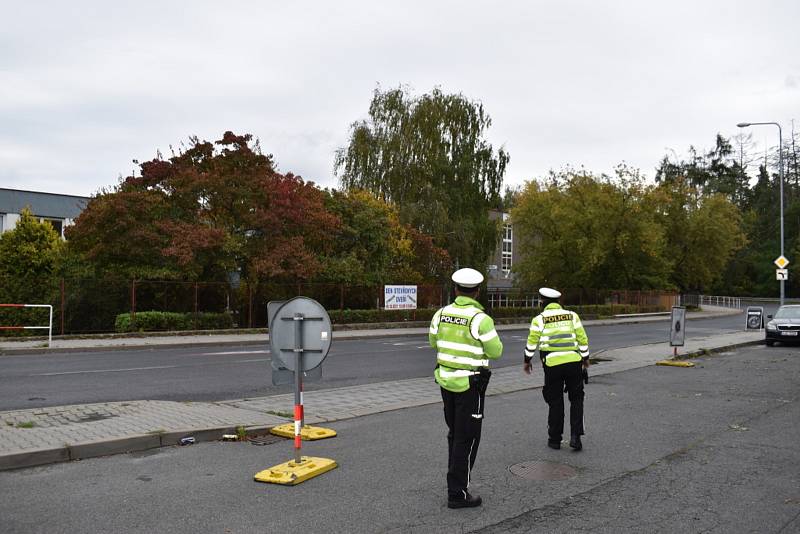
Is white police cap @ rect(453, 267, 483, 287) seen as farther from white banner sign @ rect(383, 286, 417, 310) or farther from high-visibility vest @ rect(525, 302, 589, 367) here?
white banner sign @ rect(383, 286, 417, 310)

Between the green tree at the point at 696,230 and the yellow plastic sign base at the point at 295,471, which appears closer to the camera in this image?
the yellow plastic sign base at the point at 295,471

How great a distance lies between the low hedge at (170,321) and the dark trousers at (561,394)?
61.0ft

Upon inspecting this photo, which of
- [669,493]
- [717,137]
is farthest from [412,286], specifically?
[717,137]

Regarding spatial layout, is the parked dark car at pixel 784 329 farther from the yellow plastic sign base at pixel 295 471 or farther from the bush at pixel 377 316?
the yellow plastic sign base at pixel 295 471

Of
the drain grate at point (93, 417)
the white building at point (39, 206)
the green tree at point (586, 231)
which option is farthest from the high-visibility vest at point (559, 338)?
the white building at point (39, 206)

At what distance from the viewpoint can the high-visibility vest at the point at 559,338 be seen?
7.38 metres

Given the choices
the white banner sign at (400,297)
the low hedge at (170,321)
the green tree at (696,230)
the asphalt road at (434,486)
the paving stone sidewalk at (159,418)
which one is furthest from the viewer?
the green tree at (696,230)

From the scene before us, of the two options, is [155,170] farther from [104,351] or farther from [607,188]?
[607,188]

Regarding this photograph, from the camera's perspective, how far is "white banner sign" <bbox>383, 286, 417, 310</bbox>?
31.2 m

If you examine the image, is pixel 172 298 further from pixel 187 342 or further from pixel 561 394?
pixel 561 394

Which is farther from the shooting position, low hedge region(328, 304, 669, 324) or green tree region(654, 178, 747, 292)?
green tree region(654, 178, 747, 292)

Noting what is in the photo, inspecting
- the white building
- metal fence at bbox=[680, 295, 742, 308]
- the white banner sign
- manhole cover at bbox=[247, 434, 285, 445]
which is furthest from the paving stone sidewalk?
metal fence at bbox=[680, 295, 742, 308]

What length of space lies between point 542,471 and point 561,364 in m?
1.37

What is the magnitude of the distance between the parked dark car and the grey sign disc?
20.9 m
